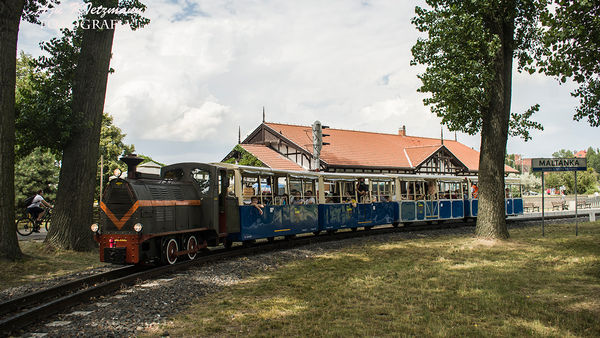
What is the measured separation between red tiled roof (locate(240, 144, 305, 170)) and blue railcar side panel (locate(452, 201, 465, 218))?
1320 centimetres

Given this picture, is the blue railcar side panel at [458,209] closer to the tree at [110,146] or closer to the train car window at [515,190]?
the train car window at [515,190]

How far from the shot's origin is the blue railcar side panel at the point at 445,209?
21875mm

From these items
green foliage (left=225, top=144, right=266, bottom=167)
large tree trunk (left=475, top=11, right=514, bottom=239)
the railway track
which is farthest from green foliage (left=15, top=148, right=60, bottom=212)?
large tree trunk (left=475, top=11, right=514, bottom=239)

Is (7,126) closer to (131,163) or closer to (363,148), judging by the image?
(131,163)

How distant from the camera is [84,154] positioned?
12727 mm

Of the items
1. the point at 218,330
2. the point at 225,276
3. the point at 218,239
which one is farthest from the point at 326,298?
the point at 218,239

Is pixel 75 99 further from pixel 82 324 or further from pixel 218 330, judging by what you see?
pixel 218 330

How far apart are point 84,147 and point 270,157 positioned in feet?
72.2

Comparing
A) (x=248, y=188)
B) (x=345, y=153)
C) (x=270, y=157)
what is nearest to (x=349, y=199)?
(x=248, y=188)

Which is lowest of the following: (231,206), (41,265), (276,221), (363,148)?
(41,265)

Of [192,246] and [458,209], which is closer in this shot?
[192,246]

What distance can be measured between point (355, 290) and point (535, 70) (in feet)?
34.2

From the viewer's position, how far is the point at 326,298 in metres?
7.23

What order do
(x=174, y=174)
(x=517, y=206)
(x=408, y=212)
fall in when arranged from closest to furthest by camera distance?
(x=174, y=174) < (x=408, y=212) < (x=517, y=206)
